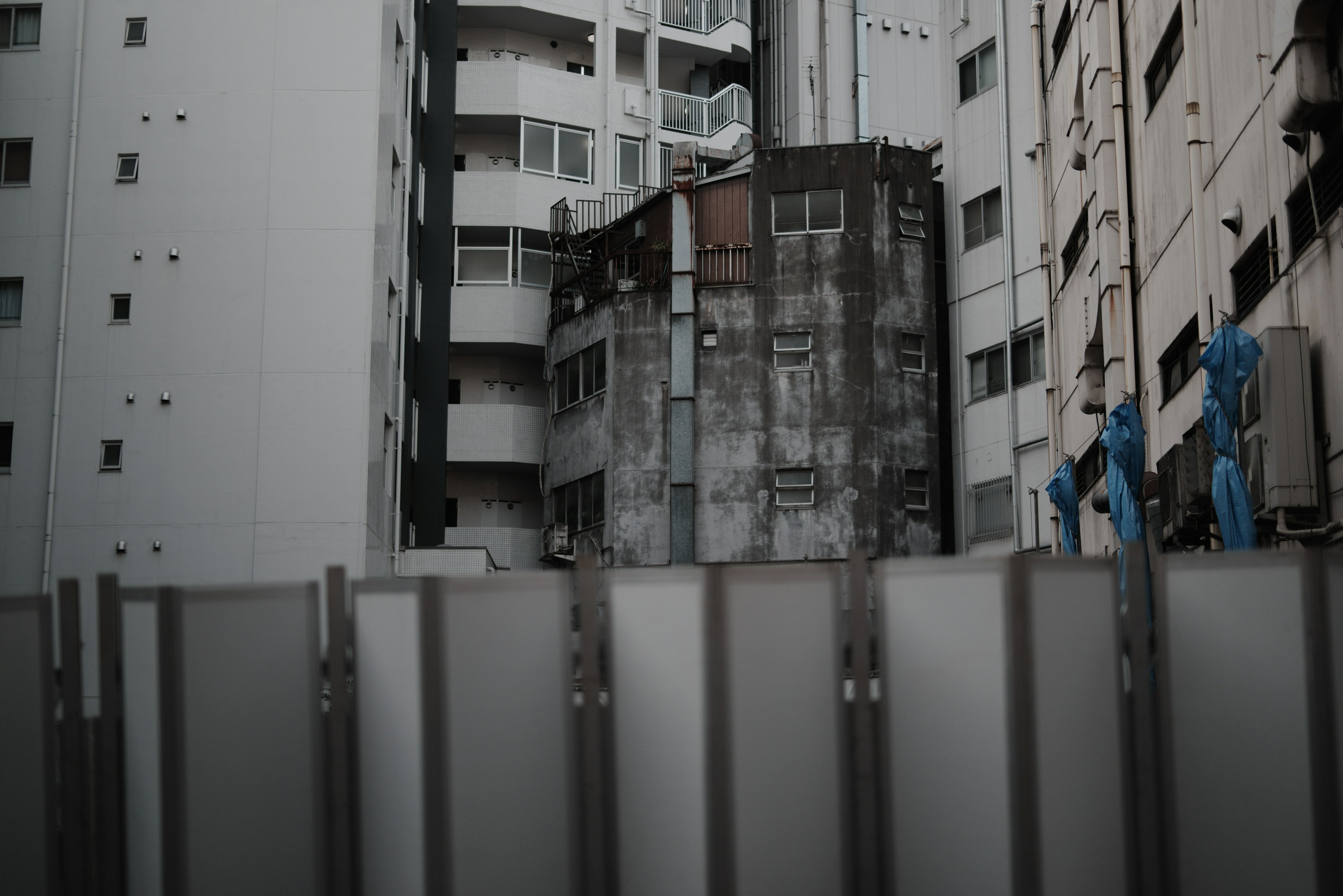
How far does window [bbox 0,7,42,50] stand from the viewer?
29516mm

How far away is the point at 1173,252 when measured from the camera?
→ 19.0 meters

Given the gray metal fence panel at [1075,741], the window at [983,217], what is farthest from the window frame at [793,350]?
the gray metal fence panel at [1075,741]

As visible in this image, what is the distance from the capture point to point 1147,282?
2075 centimetres

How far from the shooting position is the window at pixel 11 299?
28781mm

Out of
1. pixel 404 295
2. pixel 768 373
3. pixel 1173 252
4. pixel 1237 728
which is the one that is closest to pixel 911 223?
pixel 768 373

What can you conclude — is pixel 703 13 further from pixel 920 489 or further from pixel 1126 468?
pixel 1126 468

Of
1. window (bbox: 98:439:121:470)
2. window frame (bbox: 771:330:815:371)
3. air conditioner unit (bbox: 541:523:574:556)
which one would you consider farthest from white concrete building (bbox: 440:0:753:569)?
window (bbox: 98:439:121:470)

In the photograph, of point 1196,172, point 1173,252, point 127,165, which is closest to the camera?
point 1196,172

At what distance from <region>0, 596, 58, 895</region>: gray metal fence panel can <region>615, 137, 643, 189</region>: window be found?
36760mm

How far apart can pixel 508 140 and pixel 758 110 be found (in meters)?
9.84

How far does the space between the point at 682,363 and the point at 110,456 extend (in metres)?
14.3

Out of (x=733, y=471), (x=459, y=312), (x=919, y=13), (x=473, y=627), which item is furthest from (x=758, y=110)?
(x=473, y=627)

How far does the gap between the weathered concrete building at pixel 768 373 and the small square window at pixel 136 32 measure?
42.3ft

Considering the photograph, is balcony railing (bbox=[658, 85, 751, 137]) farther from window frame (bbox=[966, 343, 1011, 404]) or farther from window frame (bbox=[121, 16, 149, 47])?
window frame (bbox=[121, 16, 149, 47])
